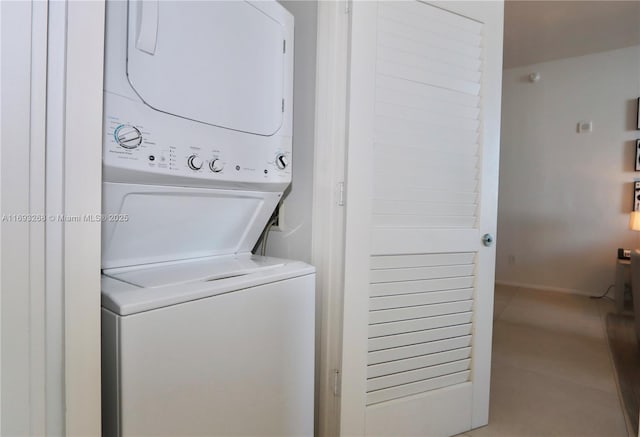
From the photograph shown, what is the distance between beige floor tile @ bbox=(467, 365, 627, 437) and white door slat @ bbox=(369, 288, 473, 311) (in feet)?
2.14

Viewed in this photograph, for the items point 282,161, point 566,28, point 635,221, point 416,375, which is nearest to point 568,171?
point 635,221

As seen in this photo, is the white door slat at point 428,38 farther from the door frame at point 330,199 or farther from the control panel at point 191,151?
the control panel at point 191,151

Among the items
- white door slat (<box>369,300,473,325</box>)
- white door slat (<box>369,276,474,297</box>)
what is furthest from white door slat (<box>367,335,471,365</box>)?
white door slat (<box>369,276,474,297</box>)

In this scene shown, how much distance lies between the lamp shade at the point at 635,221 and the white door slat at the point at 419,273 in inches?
118

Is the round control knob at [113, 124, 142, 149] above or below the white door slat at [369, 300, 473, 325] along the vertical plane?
above

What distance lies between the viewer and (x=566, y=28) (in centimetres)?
346

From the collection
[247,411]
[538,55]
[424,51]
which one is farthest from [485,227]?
[538,55]

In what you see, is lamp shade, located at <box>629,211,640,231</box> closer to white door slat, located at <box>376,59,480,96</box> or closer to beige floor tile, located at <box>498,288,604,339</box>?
beige floor tile, located at <box>498,288,604,339</box>

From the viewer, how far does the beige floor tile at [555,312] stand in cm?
306

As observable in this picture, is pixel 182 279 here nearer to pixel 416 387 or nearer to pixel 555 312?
pixel 416 387

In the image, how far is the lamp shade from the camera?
11.2ft

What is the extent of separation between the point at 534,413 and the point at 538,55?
13.0 feet

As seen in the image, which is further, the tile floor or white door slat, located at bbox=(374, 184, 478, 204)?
the tile floor

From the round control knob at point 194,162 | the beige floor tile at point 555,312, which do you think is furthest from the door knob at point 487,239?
the beige floor tile at point 555,312
